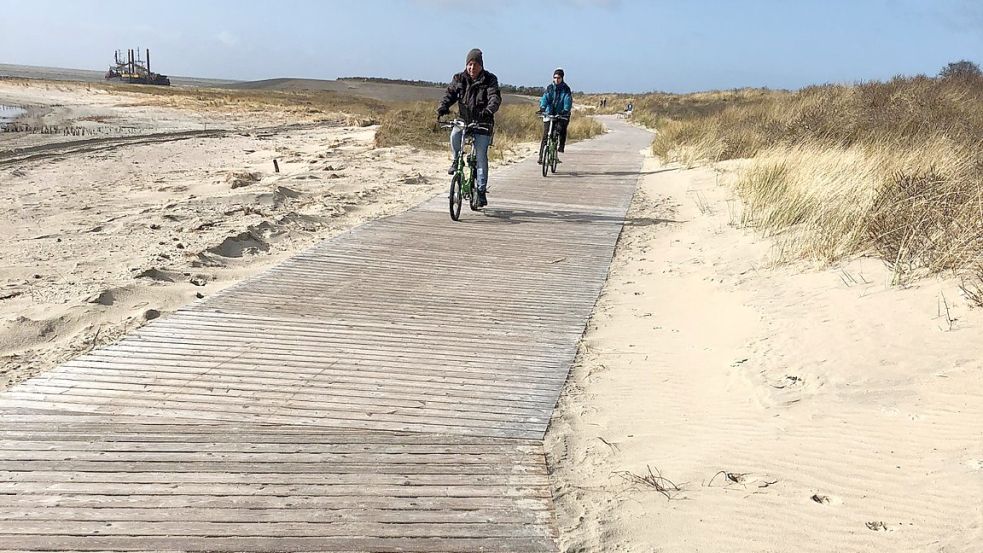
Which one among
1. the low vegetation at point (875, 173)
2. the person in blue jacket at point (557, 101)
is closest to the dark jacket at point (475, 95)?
the low vegetation at point (875, 173)

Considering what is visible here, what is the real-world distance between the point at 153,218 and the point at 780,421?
790cm

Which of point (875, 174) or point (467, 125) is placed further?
point (467, 125)

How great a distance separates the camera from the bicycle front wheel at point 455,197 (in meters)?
9.20

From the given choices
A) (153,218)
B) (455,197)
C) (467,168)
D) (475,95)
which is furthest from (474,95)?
(153,218)

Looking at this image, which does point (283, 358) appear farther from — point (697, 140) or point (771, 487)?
point (697, 140)

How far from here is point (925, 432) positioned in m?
3.44

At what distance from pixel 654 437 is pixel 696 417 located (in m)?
0.35

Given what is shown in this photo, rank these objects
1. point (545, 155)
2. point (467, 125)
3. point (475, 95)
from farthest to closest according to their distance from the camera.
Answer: point (545, 155)
point (467, 125)
point (475, 95)

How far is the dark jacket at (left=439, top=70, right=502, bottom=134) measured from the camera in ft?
28.4

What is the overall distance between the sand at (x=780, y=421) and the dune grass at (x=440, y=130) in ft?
41.8

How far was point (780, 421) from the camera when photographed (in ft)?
12.4

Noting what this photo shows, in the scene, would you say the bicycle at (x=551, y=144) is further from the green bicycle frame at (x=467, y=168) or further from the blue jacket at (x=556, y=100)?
the green bicycle frame at (x=467, y=168)

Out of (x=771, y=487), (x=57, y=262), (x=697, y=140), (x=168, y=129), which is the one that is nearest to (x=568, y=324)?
(x=771, y=487)

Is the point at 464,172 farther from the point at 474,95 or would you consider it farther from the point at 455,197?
the point at 474,95
